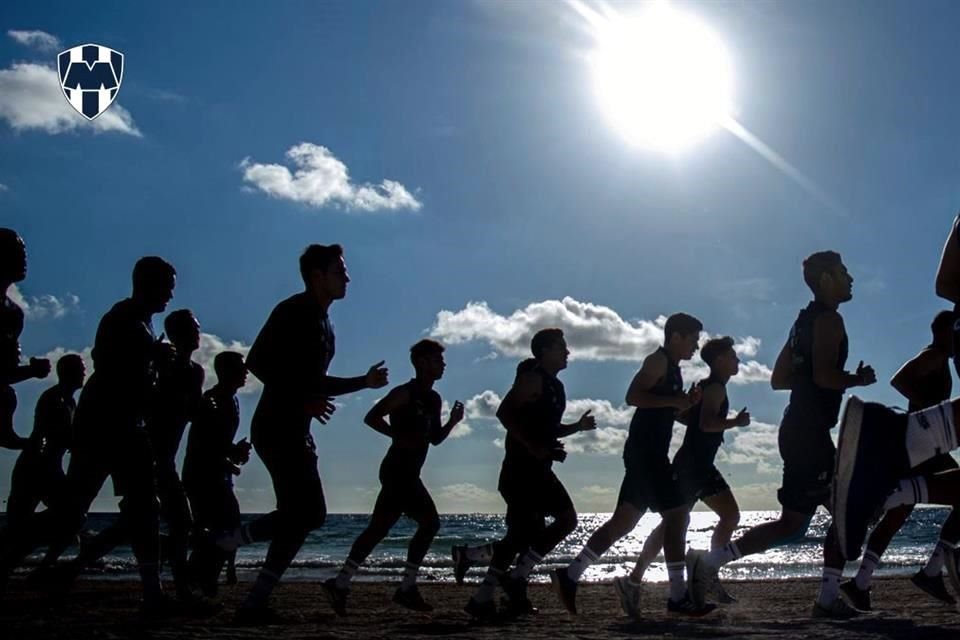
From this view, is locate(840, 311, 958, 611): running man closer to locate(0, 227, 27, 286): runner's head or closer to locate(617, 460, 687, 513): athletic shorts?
locate(617, 460, 687, 513): athletic shorts

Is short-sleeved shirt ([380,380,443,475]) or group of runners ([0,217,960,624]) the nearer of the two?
group of runners ([0,217,960,624])

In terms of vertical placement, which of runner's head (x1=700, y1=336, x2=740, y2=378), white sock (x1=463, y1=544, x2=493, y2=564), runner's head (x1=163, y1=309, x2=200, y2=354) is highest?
runner's head (x1=163, y1=309, x2=200, y2=354)

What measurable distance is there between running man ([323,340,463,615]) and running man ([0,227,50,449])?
7.77 feet

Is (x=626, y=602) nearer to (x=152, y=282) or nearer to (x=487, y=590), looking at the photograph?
(x=487, y=590)

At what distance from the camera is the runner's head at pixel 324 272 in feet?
19.0

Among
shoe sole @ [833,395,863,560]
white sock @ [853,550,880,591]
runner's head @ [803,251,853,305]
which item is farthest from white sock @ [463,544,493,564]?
shoe sole @ [833,395,863,560]

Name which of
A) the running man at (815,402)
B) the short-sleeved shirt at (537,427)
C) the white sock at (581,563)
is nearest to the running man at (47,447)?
the short-sleeved shirt at (537,427)

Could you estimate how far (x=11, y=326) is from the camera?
571 centimetres

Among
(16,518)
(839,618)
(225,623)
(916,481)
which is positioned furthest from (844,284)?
(16,518)

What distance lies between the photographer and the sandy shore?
182 inches

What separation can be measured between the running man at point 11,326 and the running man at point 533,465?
3053 mm

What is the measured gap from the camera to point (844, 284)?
6156 mm

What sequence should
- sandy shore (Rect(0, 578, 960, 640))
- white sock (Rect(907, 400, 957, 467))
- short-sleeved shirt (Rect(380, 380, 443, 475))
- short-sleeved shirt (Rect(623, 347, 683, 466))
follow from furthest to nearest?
short-sleeved shirt (Rect(380, 380, 443, 475)) < short-sleeved shirt (Rect(623, 347, 683, 466)) < sandy shore (Rect(0, 578, 960, 640)) < white sock (Rect(907, 400, 957, 467))

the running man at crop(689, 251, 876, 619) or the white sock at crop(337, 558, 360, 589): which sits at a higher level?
the running man at crop(689, 251, 876, 619)
